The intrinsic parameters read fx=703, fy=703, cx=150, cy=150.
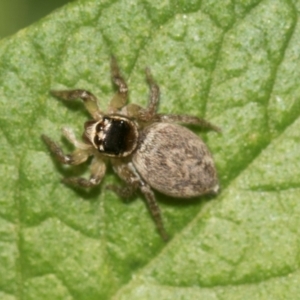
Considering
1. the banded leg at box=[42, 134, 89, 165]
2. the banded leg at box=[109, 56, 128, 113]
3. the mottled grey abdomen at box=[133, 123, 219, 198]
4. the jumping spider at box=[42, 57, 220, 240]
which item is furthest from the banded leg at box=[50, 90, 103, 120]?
the mottled grey abdomen at box=[133, 123, 219, 198]

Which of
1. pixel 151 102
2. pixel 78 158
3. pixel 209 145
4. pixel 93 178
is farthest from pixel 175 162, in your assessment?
pixel 78 158

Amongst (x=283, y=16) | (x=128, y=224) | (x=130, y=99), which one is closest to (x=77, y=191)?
(x=128, y=224)

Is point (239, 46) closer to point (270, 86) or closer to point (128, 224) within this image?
point (270, 86)

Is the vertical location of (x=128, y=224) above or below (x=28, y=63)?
below

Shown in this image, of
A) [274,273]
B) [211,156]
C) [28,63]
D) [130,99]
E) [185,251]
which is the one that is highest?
[28,63]

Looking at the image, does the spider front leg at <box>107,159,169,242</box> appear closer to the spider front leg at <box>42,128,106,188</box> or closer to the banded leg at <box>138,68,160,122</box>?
the spider front leg at <box>42,128,106,188</box>
